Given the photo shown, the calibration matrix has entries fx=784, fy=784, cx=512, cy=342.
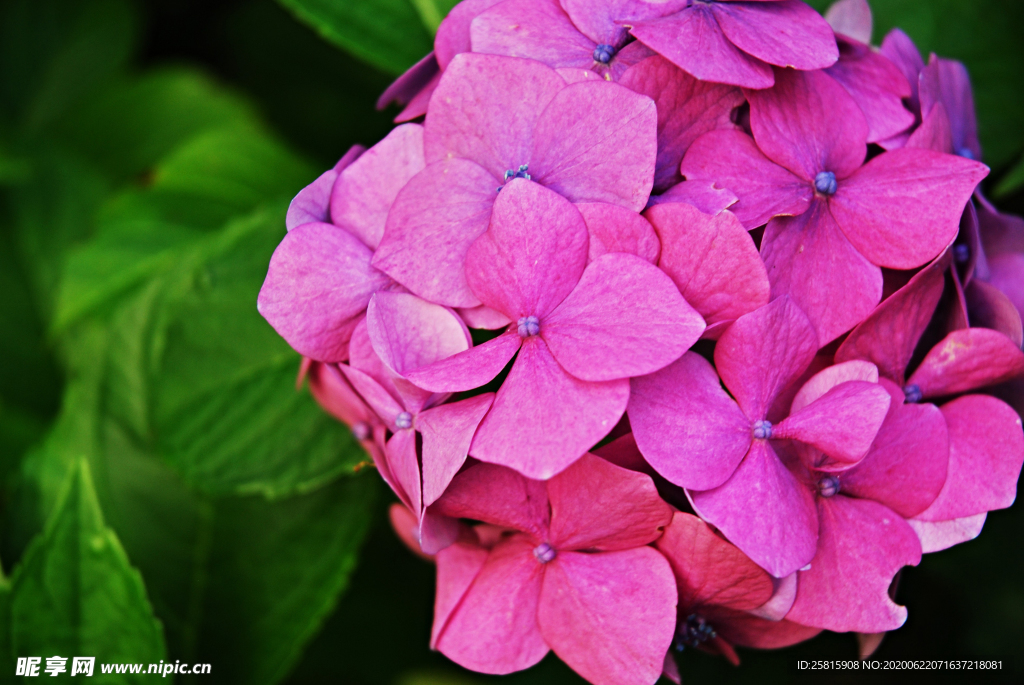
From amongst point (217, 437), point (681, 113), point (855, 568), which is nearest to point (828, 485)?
point (855, 568)

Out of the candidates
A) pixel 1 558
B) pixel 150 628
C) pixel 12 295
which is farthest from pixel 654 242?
pixel 12 295

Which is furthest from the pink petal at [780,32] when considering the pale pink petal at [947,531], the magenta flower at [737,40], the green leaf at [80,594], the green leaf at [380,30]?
the green leaf at [80,594]

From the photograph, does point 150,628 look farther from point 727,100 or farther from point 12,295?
point 12,295

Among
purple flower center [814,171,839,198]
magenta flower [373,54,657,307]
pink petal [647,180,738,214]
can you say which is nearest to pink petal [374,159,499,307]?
magenta flower [373,54,657,307]

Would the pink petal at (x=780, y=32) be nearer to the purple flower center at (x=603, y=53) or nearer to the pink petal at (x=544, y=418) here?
the purple flower center at (x=603, y=53)

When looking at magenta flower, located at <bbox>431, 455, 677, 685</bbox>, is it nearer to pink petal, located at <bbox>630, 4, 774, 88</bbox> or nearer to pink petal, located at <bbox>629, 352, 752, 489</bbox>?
pink petal, located at <bbox>629, 352, 752, 489</bbox>

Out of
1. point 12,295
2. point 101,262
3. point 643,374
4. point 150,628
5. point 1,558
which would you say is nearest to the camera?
point 643,374
